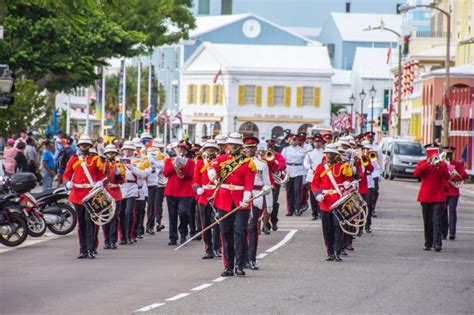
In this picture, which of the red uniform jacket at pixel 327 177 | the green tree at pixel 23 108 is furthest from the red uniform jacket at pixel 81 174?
the green tree at pixel 23 108

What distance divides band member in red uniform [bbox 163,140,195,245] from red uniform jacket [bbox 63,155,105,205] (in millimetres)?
2636

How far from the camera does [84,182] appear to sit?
22.0 m

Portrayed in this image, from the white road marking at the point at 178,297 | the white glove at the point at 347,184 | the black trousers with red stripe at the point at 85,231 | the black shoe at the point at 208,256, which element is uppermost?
the white glove at the point at 347,184

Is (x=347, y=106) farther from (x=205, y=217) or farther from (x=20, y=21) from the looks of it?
(x=205, y=217)

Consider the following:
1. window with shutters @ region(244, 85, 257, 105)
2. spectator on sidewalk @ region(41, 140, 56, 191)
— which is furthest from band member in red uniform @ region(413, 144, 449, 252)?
window with shutters @ region(244, 85, 257, 105)

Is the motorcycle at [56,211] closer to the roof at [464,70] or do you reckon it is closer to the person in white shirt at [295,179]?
the person in white shirt at [295,179]

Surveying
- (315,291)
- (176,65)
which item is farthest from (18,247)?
(176,65)

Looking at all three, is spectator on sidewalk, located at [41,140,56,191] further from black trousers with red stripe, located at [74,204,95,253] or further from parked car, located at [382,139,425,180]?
parked car, located at [382,139,425,180]

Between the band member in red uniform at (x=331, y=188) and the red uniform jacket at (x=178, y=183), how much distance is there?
136 inches

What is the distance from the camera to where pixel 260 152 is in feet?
91.2

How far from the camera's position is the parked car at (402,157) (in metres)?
63.5

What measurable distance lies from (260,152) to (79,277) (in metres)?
9.68

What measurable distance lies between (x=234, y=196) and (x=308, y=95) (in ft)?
345

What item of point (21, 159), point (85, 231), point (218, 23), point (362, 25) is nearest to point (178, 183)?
point (85, 231)
